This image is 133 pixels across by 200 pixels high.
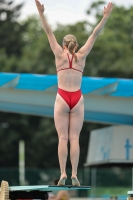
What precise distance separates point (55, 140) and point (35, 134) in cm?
215

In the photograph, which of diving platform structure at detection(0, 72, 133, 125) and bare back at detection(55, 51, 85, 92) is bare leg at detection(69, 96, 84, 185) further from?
diving platform structure at detection(0, 72, 133, 125)

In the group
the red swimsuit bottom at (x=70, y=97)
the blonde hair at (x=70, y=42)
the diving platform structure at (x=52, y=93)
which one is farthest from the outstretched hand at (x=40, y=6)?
the diving platform structure at (x=52, y=93)

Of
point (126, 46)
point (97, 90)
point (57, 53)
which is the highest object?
point (126, 46)

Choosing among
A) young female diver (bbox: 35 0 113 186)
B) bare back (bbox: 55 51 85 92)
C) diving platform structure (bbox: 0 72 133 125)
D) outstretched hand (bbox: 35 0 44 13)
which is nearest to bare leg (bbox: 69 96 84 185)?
young female diver (bbox: 35 0 113 186)

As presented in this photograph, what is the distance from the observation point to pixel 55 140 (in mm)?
61500

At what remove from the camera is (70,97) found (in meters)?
11.5

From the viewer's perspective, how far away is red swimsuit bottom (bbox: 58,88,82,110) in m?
11.5

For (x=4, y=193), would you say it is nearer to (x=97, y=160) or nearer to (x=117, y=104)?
(x=117, y=104)

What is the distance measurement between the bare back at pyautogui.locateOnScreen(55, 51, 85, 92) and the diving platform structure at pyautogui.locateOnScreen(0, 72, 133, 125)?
9678 millimetres

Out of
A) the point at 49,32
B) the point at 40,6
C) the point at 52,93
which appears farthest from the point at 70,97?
the point at 52,93

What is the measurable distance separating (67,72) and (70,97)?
0.37 meters

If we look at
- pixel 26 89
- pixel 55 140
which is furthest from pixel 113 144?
pixel 55 140

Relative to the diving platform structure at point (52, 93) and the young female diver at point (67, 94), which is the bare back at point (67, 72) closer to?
the young female diver at point (67, 94)

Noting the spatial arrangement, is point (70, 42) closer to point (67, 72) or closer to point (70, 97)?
point (67, 72)
